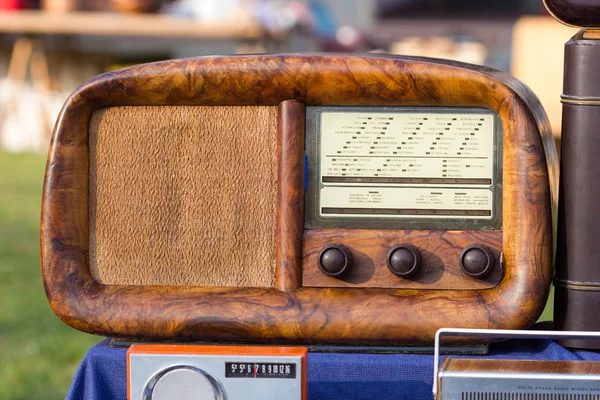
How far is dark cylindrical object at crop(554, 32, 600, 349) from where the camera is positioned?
3.57 feet

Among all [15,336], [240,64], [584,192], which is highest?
[240,64]

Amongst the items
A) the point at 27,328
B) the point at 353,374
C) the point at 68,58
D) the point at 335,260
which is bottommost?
the point at 27,328

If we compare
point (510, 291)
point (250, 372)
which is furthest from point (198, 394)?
point (510, 291)

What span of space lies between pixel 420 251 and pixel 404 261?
0.09 feet

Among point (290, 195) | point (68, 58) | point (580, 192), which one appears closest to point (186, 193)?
point (290, 195)

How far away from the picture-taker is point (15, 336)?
3.83 meters

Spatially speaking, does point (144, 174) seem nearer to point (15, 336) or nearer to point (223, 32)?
point (15, 336)

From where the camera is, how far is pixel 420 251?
1.13 metres

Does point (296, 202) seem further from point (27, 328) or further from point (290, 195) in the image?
point (27, 328)

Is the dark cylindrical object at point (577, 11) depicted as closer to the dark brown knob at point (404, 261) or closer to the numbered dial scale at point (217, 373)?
the dark brown knob at point (404, 261)

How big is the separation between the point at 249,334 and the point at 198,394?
0.17 m

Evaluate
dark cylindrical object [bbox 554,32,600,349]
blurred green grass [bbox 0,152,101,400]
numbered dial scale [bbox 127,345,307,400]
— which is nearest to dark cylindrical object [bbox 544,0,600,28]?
dark cylindrical object [bbox 554,32,600,349]

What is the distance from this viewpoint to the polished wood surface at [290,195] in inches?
45.0

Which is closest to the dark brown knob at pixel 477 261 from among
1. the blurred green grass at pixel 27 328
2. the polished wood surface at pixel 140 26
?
the blurred green grass at pixel 27 328
